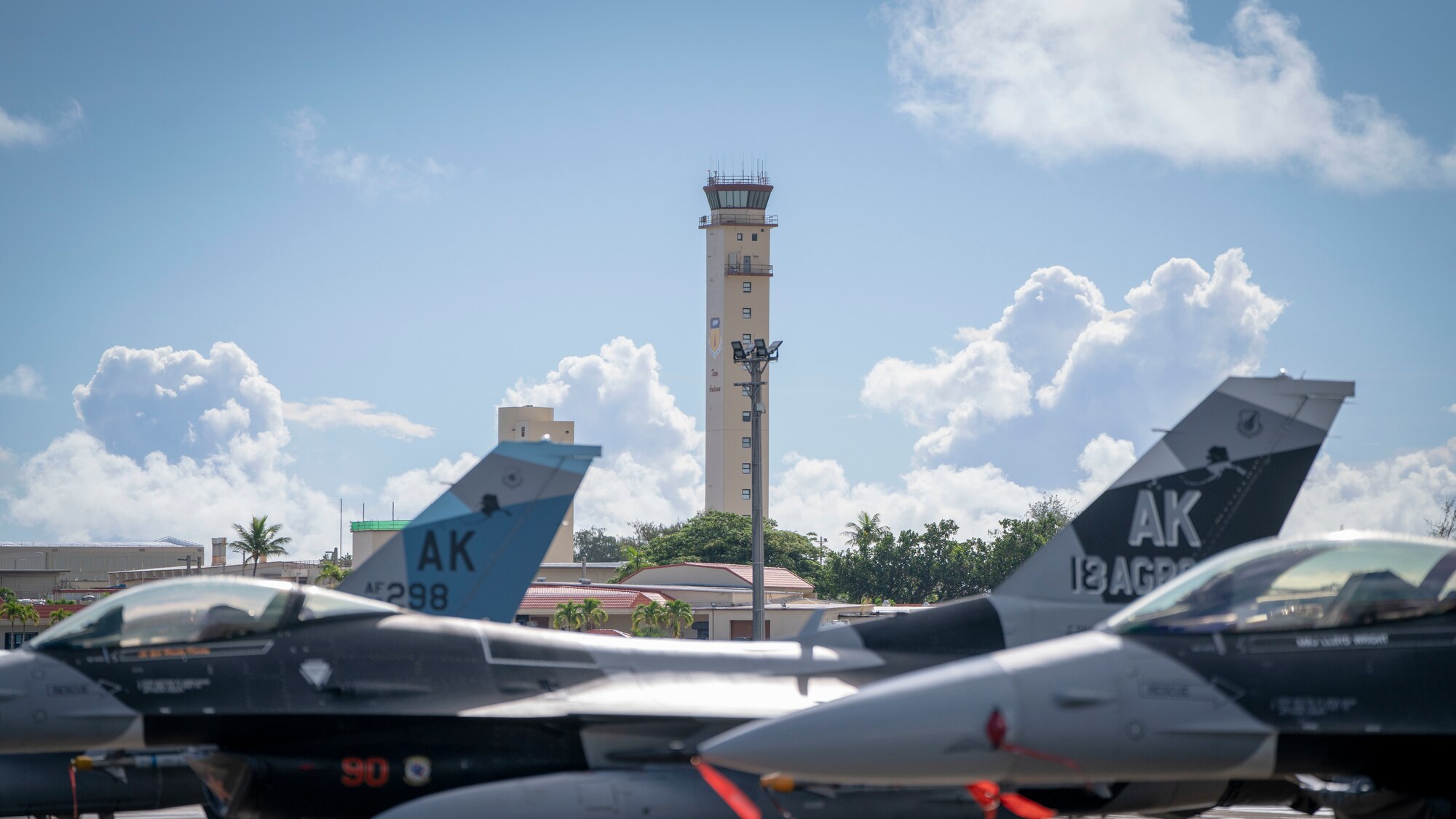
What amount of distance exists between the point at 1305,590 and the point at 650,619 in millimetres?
57871

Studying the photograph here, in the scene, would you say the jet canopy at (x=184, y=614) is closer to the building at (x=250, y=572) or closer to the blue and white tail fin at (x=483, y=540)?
the blue and white tail fin at (x=483, y=540)

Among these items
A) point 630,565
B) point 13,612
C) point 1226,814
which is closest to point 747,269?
point 630,565

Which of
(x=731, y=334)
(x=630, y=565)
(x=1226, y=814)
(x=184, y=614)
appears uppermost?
(x=731, y=334)

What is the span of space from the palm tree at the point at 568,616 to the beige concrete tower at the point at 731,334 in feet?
161

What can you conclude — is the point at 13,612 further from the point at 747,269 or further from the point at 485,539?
the point at 747,269

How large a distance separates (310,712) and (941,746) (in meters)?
6.58

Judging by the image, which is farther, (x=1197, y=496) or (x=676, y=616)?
(x=676, y=616)

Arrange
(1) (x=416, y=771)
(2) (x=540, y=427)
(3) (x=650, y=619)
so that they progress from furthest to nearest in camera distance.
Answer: (2) (x=540, y=427)
(3) (x=650, y=619)
(1) (x=416, y=771)

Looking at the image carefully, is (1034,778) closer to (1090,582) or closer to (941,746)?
(941,746)

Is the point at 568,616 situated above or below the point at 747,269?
below

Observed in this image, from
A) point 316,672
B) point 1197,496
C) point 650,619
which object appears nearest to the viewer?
point 316,672

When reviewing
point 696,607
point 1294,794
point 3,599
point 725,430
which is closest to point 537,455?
point 1294,794

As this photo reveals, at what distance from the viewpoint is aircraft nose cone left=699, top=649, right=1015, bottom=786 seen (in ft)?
→ 25.2

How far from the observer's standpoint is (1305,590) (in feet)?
28.3
